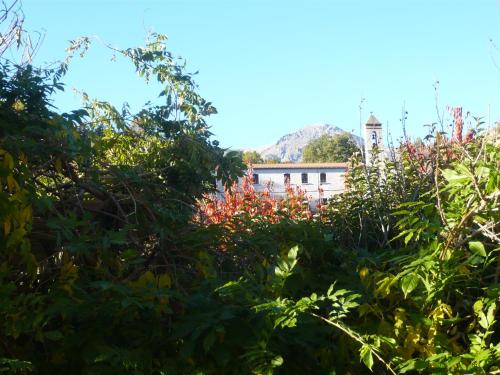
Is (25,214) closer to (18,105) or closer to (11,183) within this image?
(11,183)

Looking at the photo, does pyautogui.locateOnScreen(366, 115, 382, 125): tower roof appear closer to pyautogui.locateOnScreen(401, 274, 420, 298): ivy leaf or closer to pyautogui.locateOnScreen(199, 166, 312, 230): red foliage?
pyautogui.locateOnScreen(199, 166, 312, 230): red foliage

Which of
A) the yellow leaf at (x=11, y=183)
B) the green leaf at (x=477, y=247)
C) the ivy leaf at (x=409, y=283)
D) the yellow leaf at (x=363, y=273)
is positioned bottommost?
the yellow leaf at (x=363, y=273)

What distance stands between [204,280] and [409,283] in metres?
1.08

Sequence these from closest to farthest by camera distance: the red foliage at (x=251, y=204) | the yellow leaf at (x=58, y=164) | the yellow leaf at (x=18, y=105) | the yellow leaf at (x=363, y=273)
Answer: the yellow leaf at (x=363, y=273) → the yellow leaf at (x=58, y=164) → the yellow leaf at (x=18, y=105) → the red foliage at (x=251, y=204)

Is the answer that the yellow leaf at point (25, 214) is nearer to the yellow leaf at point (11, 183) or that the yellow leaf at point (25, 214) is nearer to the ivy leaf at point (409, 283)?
the yellow leaf at point (11, 183)

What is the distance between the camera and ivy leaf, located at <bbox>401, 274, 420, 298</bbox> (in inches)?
118

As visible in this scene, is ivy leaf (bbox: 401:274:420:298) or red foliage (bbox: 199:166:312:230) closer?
ivy leaf (bbox: 401:274:420:298)

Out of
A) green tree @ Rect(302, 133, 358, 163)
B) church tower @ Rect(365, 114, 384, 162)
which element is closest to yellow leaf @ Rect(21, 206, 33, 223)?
church tower @ Rect(365, 114, 384, 162)

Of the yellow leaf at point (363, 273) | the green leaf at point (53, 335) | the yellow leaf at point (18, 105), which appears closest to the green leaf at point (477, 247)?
the yellow leaf at point (363, 273)

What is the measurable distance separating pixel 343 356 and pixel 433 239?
2.31 ft

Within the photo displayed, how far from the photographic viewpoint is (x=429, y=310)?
3.32 meters

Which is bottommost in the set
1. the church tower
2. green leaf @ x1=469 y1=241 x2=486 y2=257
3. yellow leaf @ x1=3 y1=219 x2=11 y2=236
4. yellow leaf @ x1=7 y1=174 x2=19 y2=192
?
green leaf @ x1=469 y1=241 x2=486 y2=257

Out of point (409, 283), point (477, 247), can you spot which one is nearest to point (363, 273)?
point (409, 283)

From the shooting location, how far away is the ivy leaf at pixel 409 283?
9.80ft
